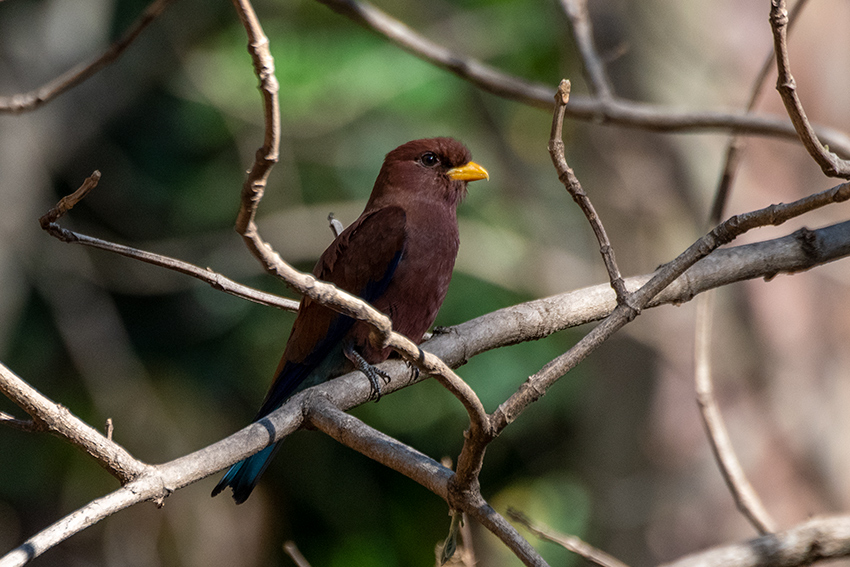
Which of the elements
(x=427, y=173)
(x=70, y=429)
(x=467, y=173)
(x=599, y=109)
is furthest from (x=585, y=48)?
(x=70, y=429)

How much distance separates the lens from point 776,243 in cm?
257

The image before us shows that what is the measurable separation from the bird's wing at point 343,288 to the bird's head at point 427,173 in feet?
0.84

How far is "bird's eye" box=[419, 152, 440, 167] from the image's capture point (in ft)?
11.6

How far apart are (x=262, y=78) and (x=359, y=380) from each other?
1566 mm

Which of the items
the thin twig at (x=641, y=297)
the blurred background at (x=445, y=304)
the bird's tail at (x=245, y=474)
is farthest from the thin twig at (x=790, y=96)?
the blurred background at (x=445, y=304)

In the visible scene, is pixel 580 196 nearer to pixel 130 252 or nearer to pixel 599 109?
pixel 130 252

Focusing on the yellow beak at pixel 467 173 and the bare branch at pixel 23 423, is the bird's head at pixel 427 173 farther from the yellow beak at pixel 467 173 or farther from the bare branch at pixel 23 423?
the bare branch at pixel 23 423

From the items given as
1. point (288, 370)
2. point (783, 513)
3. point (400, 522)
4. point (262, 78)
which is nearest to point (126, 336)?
point (400, 522)

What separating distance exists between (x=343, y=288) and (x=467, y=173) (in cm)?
79

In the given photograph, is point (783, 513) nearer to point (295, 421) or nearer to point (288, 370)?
point (288, 370)

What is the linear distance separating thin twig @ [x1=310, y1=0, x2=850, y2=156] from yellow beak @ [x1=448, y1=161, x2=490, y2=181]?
0.44m

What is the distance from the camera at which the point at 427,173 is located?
11.4 ft

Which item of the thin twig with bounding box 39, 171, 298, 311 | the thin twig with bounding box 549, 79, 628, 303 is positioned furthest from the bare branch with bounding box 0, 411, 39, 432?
the thin twig with bounding box 549, 79, 628, 303

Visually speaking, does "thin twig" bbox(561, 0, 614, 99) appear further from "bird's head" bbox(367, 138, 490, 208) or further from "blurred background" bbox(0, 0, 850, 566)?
"blurred background" bbox(0, 0, 850, 566)
